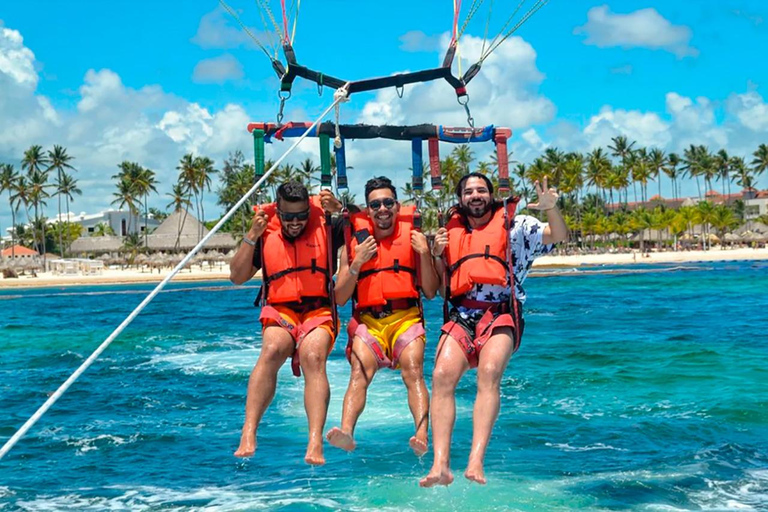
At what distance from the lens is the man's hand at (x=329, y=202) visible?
6.52 m

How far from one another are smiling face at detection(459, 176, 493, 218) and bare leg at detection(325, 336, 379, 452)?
1.32m

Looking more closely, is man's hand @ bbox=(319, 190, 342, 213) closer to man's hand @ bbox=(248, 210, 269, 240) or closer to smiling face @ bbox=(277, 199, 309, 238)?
smiling face @ bbox=(277, 199, 309, 238)

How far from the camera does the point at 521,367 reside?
19.7 meters

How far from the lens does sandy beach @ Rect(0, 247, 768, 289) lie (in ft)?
200

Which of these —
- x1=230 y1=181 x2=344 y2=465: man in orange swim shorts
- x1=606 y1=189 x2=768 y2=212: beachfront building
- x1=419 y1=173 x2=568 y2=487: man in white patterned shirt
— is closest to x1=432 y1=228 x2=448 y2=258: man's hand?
x1=419 y1=173 x2=568 y2=487: man in white patterned shirt

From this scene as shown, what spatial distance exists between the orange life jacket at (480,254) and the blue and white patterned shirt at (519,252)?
3.5 inches

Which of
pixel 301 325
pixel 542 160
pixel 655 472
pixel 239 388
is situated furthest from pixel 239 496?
pixel 542 160

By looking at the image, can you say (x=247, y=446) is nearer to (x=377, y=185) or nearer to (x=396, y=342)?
(x=396, y=342)

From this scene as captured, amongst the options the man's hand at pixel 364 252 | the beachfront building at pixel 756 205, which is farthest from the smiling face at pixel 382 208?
the beachfront building at pixel 756 205

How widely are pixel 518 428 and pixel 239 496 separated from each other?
5154 mm

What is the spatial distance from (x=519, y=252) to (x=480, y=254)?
41 cm

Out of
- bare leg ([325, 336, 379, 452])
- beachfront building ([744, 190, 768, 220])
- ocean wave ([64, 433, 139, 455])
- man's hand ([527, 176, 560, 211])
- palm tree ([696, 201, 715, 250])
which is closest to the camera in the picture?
bare leg ([325, 336, 379, 452])

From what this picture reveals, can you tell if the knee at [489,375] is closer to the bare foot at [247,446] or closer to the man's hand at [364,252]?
the man's hand at [364,252]

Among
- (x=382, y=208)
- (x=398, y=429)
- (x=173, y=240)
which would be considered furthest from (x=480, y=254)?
(x=173, y=240)
